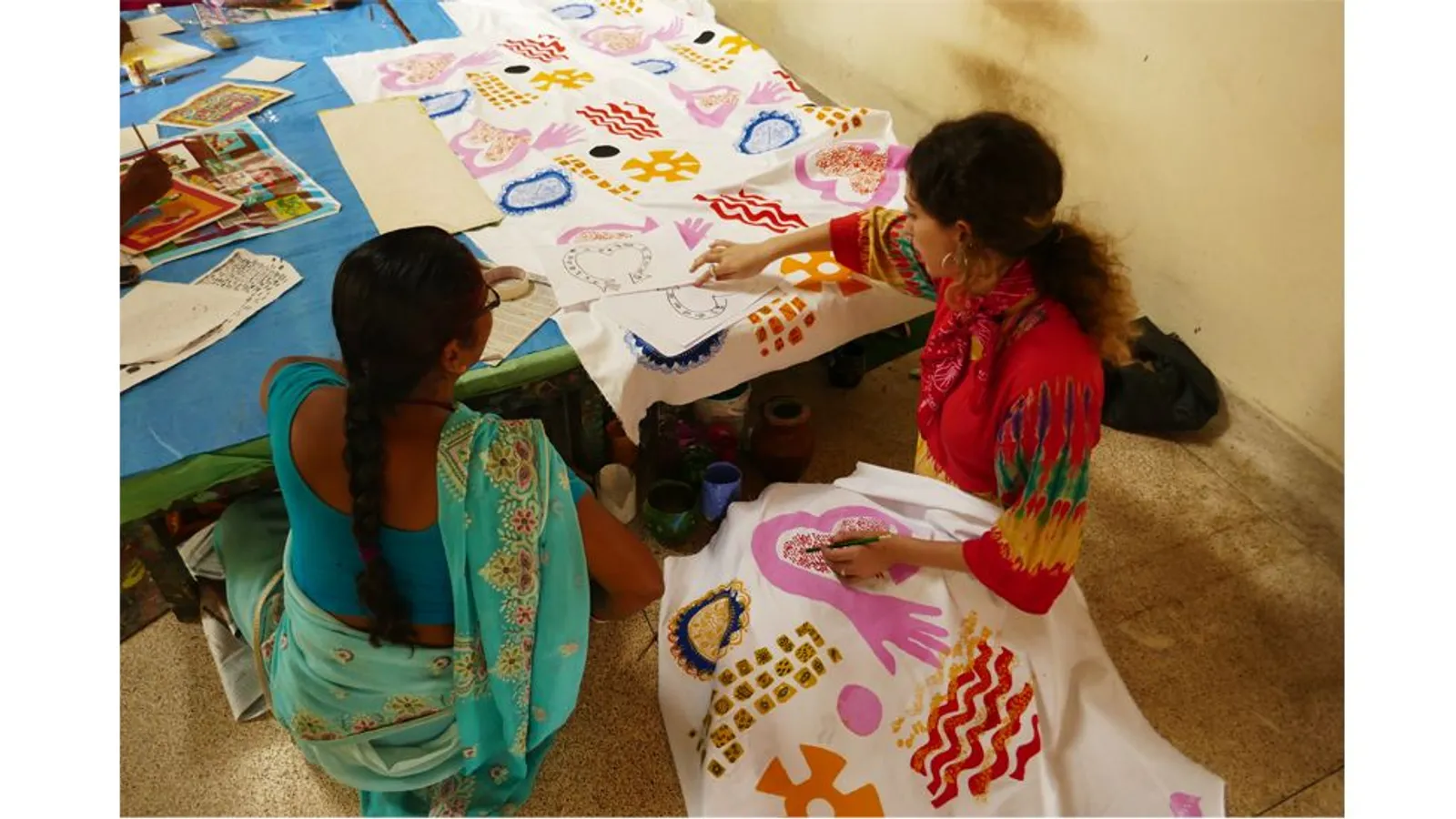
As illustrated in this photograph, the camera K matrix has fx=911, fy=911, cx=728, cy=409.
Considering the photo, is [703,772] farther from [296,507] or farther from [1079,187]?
[1079,187]

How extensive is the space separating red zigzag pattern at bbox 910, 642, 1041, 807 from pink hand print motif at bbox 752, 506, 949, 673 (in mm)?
60

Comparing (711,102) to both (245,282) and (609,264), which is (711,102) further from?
(245,282)

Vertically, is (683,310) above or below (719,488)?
Answer: above

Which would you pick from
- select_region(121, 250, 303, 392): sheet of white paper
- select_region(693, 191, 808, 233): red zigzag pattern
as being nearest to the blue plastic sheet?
select_region(121, 250, 303, 392): sheet of white paper

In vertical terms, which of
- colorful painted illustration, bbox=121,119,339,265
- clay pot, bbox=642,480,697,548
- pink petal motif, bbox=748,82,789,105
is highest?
pink petal motif, bbox=748,82,789,105

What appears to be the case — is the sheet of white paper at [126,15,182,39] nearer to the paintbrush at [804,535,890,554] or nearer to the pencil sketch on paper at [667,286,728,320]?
the pencil sketch on paper at [667,286,728,320]

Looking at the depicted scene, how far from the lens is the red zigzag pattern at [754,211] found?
1.82m

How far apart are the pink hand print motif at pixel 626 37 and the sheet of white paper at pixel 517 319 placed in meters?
1.13

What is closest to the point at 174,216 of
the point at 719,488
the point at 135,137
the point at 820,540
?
the point at 135,137

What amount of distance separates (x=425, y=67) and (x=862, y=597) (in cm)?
183

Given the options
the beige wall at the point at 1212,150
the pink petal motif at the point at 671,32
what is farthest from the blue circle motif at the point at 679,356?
the pink petal motif at the point at 671,32

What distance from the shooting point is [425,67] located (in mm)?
2375

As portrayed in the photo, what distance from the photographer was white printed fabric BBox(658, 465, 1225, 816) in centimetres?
128

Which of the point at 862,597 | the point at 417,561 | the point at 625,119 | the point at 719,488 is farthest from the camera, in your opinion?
the point at 625,119
